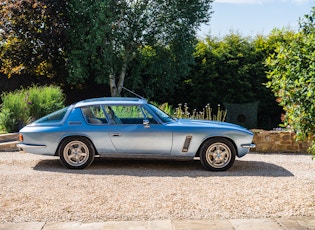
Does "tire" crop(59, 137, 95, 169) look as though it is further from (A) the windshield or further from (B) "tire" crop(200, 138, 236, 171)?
(B) "tire" crop(200, 138, 236, 171)

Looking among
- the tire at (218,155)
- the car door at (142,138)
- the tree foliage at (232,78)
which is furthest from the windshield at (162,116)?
the tree foliage at (232,78)

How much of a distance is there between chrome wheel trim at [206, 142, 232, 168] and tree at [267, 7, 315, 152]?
2.48 metres

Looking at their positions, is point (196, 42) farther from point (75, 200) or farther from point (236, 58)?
point (75, 200)

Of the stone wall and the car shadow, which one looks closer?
the car shadow

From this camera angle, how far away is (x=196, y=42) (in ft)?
55.6

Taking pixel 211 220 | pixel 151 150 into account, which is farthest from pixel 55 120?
pixel 211 220

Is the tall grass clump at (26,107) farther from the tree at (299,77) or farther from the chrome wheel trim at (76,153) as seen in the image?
the tree at (299,77)

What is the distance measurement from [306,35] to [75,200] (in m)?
3.60

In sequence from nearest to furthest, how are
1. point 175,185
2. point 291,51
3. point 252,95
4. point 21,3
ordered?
1. point 291,51
2. point 175,185
3. point 21,3
4. point 252,95

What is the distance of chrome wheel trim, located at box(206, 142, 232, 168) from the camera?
873 centimetres

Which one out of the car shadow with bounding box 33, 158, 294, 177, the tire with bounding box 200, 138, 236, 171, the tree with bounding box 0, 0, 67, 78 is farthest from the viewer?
the tree with bounding box 0, 0, 67, 78

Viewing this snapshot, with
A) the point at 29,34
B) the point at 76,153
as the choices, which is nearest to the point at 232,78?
the point at 29,34

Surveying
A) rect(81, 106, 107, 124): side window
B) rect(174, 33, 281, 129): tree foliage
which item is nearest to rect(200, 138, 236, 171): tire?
rect(81, 106, 107, 124): side window

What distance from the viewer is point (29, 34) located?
15.9 m
